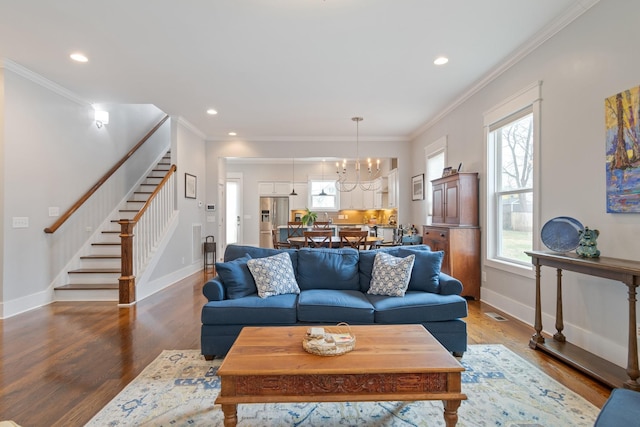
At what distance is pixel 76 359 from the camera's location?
259cm

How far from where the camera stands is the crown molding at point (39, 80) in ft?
11.9

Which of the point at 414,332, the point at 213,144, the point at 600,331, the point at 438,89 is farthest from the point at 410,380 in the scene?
the point at 213,144

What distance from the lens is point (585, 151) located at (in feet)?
8.70

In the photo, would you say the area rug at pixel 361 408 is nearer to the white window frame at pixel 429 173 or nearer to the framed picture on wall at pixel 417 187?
the white window frame at pixel 429 173

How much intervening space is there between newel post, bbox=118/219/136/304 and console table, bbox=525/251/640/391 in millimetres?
4645

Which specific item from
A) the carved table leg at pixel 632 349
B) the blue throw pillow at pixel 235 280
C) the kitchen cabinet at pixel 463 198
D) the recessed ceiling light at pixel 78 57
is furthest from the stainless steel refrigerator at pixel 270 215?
the carved table leg at pixel 632 349

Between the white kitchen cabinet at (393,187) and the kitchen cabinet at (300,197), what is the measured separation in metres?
3.00

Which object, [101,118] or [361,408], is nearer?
[361,408]

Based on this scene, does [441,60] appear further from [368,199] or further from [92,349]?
[368,199]

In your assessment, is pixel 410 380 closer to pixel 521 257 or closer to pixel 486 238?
pixel 521 257

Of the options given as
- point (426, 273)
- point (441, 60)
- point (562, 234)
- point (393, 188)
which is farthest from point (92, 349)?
point (393, 188)

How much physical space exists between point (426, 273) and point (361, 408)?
4.65 feet

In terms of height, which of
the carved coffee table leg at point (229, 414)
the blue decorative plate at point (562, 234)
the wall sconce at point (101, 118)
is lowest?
the carved coffee table leg at point (229, 414)

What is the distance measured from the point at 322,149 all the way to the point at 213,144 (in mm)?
2486
